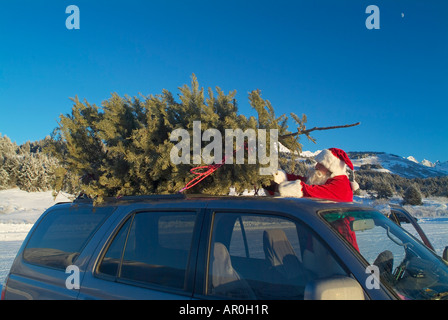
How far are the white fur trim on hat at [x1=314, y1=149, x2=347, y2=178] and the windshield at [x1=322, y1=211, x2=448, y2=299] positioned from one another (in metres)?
1.01

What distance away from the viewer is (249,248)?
2541 millimetres

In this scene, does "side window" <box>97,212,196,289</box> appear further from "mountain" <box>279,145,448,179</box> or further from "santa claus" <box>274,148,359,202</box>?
"mountain" <box>279,145,448,179</box>

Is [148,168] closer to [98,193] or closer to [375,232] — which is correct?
[98,193]

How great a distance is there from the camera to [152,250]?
2309 mm

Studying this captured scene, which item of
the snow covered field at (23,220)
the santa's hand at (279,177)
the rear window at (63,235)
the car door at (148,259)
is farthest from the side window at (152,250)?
the snow covered field at (23,220)

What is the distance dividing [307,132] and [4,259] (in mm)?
9648

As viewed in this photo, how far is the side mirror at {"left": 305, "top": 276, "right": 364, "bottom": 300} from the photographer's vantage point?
141 centimetres

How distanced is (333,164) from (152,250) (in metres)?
2.02

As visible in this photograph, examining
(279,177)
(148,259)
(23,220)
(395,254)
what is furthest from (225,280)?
(23,220)

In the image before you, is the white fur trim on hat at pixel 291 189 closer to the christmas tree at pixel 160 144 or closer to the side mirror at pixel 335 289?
the christmas tree at pixel 160 144

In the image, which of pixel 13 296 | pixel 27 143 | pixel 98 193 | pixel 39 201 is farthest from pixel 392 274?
pixel 27 143

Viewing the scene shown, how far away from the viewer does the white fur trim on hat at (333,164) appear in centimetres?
335

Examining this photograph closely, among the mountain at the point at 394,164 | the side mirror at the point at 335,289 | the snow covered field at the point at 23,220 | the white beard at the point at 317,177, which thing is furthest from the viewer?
the mountain at the point at 394,164

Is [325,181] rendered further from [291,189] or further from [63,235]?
[63,235]
